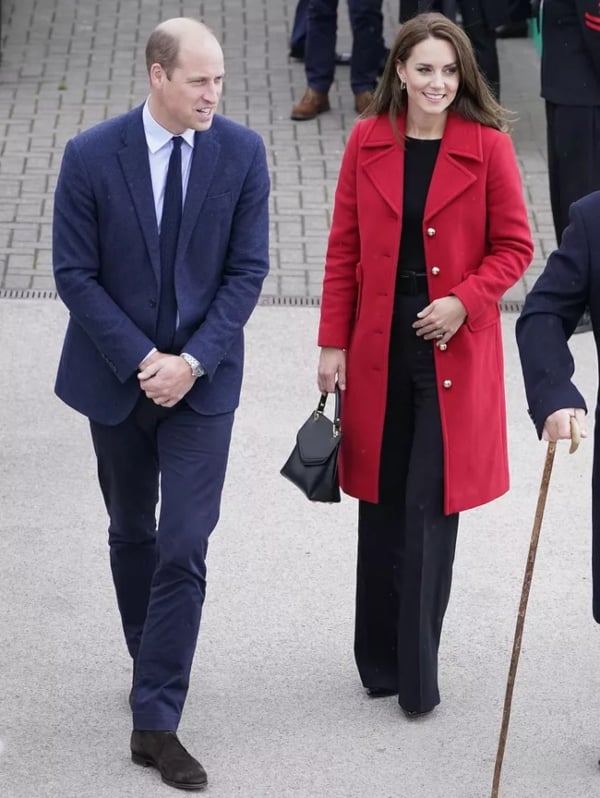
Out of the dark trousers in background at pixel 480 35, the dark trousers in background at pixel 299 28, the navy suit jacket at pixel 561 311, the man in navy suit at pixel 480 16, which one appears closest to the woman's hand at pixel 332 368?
the navy suit jacket at pixel 561 311

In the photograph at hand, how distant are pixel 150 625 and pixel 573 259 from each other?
58.3 inches

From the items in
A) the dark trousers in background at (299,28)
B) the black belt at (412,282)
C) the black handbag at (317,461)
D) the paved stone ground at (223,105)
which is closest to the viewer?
the black belt at (412,282)

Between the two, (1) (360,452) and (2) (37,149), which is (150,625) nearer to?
(1) (360,452)

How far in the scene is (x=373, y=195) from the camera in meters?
4.42

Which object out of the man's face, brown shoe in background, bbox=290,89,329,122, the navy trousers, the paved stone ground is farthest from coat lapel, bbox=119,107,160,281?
brown shoe in background, bbox=290,89,329,122

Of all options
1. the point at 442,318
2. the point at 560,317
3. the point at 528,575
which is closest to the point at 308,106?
the point at 442,318

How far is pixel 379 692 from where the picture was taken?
4809mm

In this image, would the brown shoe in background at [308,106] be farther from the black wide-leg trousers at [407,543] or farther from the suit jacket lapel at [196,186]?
the suit jacket lapel at [196,186]

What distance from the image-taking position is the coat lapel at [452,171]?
435cm

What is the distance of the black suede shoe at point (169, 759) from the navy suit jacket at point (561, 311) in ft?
4.35

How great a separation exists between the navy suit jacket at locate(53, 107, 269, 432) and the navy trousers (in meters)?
0.07

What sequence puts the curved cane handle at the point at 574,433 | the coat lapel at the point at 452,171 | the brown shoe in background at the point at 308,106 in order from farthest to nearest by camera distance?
the brown shoe in background at the point at 308,106 → the coat lapel at the point at 452,171 → the curved cane handle at the point at 574,433

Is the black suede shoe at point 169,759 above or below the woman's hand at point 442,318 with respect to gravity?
below

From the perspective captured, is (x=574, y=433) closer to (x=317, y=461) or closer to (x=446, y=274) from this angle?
(x=446, y=274)
